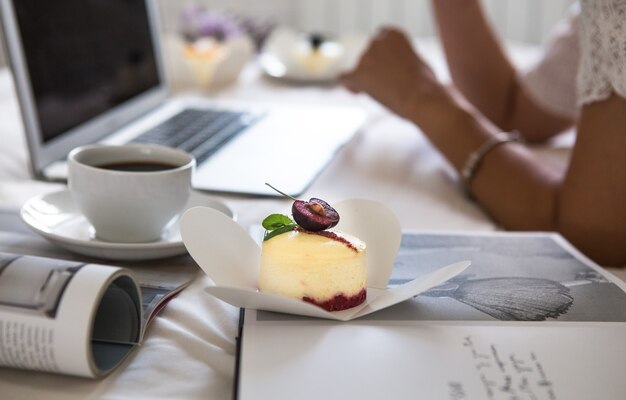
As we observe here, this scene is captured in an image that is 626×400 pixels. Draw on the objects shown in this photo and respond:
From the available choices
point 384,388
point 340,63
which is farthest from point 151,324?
point 340,63

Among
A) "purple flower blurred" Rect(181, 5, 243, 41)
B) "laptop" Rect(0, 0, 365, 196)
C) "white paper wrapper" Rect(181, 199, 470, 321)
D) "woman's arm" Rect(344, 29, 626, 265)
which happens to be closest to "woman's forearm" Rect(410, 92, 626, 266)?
"woman's arm" Rect(344, 29, 626, 265)

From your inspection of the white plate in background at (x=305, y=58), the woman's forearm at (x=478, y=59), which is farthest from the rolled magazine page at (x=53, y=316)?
the white plate in background at (x=305, y=58)

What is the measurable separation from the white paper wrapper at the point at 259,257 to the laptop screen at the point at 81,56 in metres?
0.37

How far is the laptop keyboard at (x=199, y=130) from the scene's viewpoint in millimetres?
967

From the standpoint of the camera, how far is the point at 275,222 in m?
0.54

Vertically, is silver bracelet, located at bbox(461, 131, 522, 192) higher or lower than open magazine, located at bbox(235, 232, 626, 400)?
lower

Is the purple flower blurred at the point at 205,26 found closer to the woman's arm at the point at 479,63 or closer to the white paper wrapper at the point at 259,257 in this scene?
the woman's arm at the point at 479,63

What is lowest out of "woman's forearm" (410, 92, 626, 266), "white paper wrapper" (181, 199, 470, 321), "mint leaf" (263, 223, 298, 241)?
"woman's forearm" (410, 92, 626, 266)

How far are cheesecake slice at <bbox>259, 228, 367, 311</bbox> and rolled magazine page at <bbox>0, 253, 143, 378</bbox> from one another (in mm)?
91

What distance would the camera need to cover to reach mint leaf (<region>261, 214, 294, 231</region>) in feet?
1.76

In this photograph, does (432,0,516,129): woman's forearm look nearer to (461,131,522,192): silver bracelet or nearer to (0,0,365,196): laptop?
(0,0,365,196): laptop

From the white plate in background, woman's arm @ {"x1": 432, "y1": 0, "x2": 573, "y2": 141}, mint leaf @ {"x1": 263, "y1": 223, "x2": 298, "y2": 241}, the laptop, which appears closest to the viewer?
mint leaf @ {"x1": 263, "y1": 223, "x2": 298, "y2": 241}

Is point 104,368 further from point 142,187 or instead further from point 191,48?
point 191,48

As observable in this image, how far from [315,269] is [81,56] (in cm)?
57
